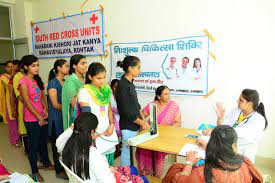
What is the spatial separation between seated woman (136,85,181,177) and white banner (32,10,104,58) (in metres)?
1.84

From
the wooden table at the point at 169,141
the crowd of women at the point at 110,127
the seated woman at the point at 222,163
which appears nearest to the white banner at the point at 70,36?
the crowd of women at the point at 110,127

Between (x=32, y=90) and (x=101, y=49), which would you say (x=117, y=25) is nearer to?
(x=101, y=49)

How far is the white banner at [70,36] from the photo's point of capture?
3.97m

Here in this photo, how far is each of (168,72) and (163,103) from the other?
0.88 m

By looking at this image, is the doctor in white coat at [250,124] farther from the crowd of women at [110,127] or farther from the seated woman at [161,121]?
the seated woman at [161,121]

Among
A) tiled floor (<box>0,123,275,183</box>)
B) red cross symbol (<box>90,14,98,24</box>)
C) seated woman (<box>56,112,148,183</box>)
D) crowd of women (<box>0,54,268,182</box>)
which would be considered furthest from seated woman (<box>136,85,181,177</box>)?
red cross symbol (<box>90,14,98,24</box>)

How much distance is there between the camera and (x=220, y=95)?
9.70ft

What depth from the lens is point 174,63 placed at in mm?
3250

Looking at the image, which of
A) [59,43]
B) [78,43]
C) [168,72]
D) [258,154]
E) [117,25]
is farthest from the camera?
[59,43]

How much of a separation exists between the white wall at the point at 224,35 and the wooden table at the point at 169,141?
3.48 ft

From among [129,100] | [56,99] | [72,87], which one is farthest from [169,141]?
[56,99]

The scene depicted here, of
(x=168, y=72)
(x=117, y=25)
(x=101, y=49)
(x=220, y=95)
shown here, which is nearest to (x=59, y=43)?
(x=101, y=49)

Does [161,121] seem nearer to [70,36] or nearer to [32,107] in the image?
[32,107]

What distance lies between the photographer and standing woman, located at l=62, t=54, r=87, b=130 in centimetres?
230
